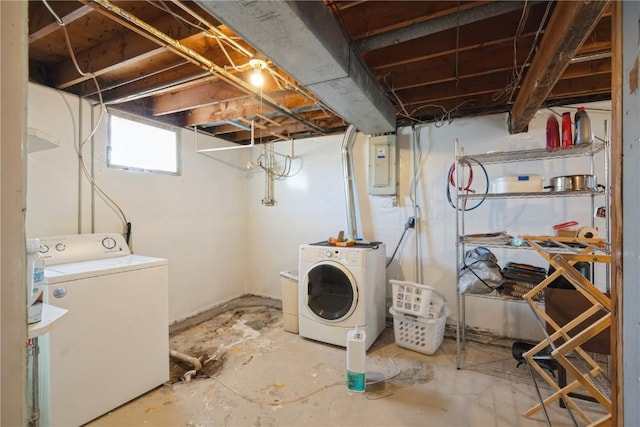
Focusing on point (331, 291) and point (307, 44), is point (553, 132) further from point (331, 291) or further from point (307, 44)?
A: point (331, 291)

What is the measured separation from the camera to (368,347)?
2.51 metres

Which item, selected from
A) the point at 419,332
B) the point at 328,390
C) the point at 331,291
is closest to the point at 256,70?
the point at 331,291

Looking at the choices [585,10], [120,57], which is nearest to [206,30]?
[120,57]

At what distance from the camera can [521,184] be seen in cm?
203

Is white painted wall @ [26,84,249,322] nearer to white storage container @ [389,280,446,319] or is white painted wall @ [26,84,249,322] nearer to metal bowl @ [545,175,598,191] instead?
white storage container @ [389,280,446,319]

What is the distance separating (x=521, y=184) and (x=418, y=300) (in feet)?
3.90

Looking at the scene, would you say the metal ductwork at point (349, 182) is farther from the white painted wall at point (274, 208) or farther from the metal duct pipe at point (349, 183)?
the white painted wall at point (274, 208)

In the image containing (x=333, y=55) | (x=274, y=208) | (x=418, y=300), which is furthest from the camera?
(x=274, y=208)

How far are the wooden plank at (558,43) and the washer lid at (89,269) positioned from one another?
2594mm

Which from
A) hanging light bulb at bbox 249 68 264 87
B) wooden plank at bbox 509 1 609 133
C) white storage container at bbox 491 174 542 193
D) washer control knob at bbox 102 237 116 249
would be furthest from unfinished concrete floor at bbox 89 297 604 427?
hanging light bulb at bbox 249 68 264 87

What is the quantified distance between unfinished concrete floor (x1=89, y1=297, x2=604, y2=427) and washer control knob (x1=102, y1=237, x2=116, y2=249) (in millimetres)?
1052

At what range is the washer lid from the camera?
1.57m

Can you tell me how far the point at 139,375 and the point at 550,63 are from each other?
3052mm

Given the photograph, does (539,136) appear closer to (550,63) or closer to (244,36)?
(550,63)
